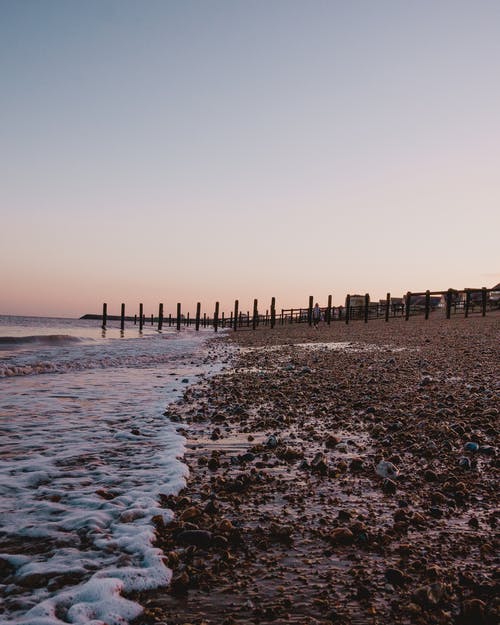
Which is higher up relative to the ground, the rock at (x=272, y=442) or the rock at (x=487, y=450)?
the rock at (x=487, y=450)

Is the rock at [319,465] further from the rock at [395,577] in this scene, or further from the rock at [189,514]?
the rock at [395,577]

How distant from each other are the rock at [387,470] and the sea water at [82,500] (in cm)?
160

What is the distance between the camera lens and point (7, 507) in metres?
3.28

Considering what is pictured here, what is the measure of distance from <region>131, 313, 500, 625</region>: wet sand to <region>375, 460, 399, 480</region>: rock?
18 mm

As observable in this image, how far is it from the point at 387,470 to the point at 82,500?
2.34 metres

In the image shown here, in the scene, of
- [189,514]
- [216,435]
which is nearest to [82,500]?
[189,514]

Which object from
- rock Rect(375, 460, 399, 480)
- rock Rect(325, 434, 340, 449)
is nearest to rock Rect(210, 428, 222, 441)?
rock Rect(325, 434, 340, 449)

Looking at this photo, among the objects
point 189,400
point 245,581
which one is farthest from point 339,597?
point 189,400

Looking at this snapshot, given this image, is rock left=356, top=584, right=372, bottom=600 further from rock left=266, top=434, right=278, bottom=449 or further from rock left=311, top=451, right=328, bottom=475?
rock left=266, top=434, right=278, bottom=449

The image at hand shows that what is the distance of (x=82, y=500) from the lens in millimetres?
3426

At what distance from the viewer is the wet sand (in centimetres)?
210

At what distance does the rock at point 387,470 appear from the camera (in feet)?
12.5

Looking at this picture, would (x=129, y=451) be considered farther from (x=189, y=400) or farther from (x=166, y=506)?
(x=189, y=400)

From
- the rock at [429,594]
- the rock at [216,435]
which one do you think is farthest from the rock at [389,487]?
the rock at [216,435]
